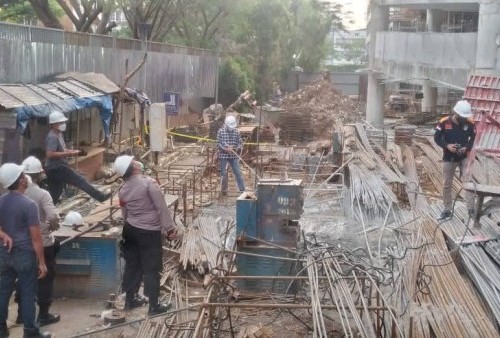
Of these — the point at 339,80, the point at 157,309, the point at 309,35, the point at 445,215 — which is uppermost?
the point at 309,35

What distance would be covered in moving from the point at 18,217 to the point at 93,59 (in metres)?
12.5

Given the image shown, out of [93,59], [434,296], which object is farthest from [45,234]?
[93,59]

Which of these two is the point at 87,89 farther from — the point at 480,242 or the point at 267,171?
the point at 480,242

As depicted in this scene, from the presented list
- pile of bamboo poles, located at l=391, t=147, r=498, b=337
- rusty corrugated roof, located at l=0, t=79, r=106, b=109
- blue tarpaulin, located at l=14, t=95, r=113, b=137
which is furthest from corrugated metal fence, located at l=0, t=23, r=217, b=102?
pile of bamboo poles, located at l=391, t=147, r=498, b=337

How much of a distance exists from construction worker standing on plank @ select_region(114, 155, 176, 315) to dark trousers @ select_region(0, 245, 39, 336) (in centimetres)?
109

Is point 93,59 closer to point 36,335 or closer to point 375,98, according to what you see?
point 36,335

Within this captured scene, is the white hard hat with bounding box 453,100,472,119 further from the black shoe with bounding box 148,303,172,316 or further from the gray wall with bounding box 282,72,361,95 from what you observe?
the gray wall with bounding box 282,72,361,95

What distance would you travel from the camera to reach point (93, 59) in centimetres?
1833

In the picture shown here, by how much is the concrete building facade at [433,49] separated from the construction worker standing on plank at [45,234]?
14.8m

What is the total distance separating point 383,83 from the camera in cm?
3175

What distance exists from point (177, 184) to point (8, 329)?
660cm

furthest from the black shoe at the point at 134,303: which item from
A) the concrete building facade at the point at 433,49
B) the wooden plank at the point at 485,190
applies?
the concrete building facade at the point at 433,49

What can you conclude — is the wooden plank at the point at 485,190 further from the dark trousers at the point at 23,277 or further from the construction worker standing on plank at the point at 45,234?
the dark trousers at the point at 23,277

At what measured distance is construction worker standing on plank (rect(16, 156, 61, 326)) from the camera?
22.6 ft
